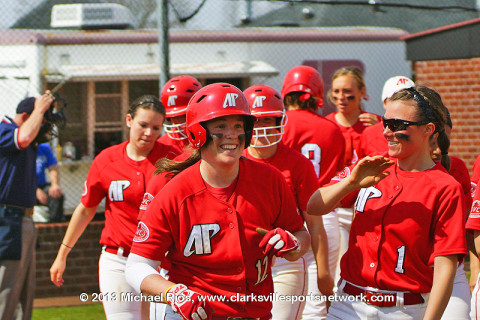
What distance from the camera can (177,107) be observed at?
22.1 ft

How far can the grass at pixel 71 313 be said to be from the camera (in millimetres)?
8852

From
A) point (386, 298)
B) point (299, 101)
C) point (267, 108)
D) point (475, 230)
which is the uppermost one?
point (299, 101)

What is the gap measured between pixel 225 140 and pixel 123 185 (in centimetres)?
221

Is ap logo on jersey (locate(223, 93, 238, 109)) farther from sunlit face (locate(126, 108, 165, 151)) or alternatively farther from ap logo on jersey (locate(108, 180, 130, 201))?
ap logo on jersey (locate(108, 180, 130, 201))

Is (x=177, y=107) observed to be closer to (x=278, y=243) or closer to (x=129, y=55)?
(x=278, y=243)

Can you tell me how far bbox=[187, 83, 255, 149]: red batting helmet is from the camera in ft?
12.8

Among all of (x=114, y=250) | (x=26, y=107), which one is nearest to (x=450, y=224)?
(x=114, y=250)

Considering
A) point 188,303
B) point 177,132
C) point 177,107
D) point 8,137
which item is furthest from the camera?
point 8,137

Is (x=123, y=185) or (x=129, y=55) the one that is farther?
(x=129, y=55)

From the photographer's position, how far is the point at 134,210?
5.97 meters

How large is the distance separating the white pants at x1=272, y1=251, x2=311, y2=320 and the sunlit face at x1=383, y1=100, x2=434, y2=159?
5.74 ft

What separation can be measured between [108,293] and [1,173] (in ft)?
5.55

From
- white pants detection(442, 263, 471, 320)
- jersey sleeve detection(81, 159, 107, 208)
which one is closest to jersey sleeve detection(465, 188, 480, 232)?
white pants detection(442, 263, 471, 320)

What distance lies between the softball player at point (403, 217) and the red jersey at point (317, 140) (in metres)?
2.72
